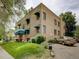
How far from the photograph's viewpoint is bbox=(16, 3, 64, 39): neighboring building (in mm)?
34875

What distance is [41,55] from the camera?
43.1 feet

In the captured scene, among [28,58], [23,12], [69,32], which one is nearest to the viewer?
[28,58]

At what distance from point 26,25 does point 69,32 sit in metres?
23.2

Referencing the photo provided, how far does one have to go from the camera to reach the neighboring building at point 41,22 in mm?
34875

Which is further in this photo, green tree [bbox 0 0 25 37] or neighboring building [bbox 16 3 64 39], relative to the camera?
neighboring building [bbox 16 3 64 39]

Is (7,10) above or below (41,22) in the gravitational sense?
below

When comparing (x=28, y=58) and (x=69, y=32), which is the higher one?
(x=69, y=32)

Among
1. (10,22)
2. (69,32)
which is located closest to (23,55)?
(10,22)

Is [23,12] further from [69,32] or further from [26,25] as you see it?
[69,32]

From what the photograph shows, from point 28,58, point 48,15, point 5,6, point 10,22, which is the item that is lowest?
point 28,58

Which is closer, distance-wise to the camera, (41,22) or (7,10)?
(7,10)

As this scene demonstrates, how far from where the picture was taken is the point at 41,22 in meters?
34.7

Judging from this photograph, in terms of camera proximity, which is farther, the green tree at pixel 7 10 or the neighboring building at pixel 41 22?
the neighboring building at pixel 41 22

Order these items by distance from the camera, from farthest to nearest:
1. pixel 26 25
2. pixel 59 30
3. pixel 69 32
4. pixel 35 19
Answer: pixel 69 32, pixel 59 30, pixel 26 25, pixel 35 19
